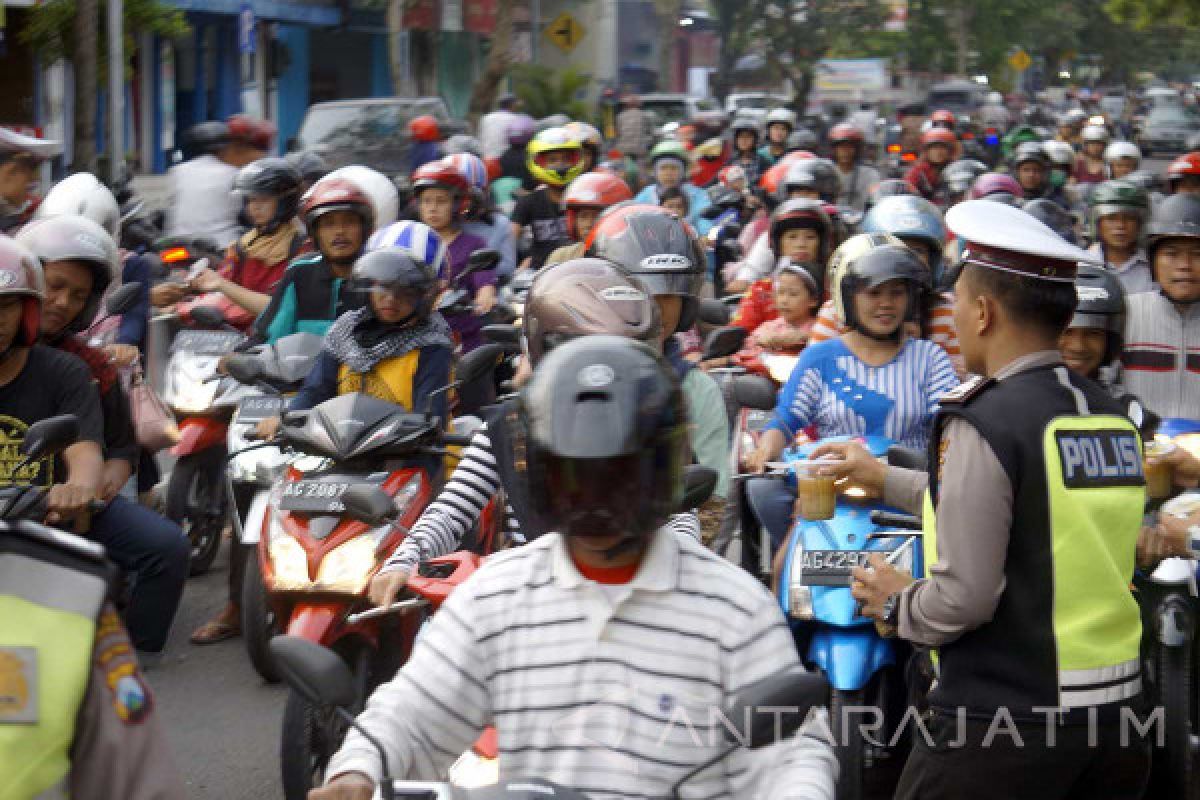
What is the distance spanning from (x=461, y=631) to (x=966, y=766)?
4.27 ft

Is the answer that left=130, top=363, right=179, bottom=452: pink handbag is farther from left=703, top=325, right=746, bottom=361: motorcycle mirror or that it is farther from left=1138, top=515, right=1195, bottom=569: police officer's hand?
left=1138, top=515, right=1195, bottom=569: police officer's hand

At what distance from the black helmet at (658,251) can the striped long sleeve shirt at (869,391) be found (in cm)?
66

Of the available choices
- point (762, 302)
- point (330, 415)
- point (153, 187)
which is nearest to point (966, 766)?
point (330, 415)

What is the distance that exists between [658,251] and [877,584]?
2230 mm

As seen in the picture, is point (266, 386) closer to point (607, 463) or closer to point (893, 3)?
point (607, 463)

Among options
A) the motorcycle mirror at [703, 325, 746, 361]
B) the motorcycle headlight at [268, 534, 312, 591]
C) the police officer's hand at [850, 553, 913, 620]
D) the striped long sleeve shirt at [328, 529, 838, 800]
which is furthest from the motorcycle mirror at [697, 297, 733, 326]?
the striped long sleeve shirt at [328, 529, 838, 800]

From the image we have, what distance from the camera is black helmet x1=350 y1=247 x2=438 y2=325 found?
7.11m

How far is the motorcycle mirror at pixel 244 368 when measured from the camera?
25.8 ft

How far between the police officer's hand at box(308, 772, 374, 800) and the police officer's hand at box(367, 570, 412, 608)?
218cm

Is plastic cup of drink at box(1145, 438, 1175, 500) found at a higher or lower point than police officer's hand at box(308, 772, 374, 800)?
lower

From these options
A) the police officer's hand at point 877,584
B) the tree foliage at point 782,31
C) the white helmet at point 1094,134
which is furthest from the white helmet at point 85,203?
the tree foliage at point 782,31

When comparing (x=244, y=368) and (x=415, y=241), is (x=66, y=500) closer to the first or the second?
(x=244, y=368)

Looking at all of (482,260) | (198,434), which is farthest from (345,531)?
(482,260)

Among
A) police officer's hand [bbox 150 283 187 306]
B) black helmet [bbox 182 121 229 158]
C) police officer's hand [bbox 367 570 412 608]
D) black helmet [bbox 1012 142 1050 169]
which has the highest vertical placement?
black helmet [bbox 182 121 229 158]
